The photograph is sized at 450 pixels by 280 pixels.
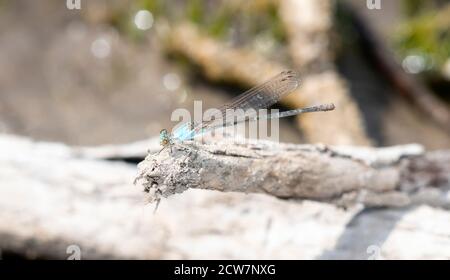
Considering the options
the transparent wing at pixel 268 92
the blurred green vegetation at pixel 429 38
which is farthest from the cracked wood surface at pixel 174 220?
the blurred green vegetation at pixel 429 38

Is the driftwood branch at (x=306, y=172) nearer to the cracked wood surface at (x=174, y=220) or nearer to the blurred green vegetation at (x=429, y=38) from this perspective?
the cracked wood surface at (x=174, y=220)

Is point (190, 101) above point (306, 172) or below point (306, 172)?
above

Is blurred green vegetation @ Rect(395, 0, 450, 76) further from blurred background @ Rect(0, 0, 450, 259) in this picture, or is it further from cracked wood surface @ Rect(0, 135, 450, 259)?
cracked wood surface @ Rect(0, 135, 450, 259)

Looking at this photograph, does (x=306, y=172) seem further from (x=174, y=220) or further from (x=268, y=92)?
(x=174, y=220)

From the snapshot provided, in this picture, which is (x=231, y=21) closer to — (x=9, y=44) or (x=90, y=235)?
(x=9, y=44)

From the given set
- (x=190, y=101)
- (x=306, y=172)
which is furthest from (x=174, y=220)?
(x=190, y=101)

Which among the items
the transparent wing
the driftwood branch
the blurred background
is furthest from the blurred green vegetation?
the transparent wing
